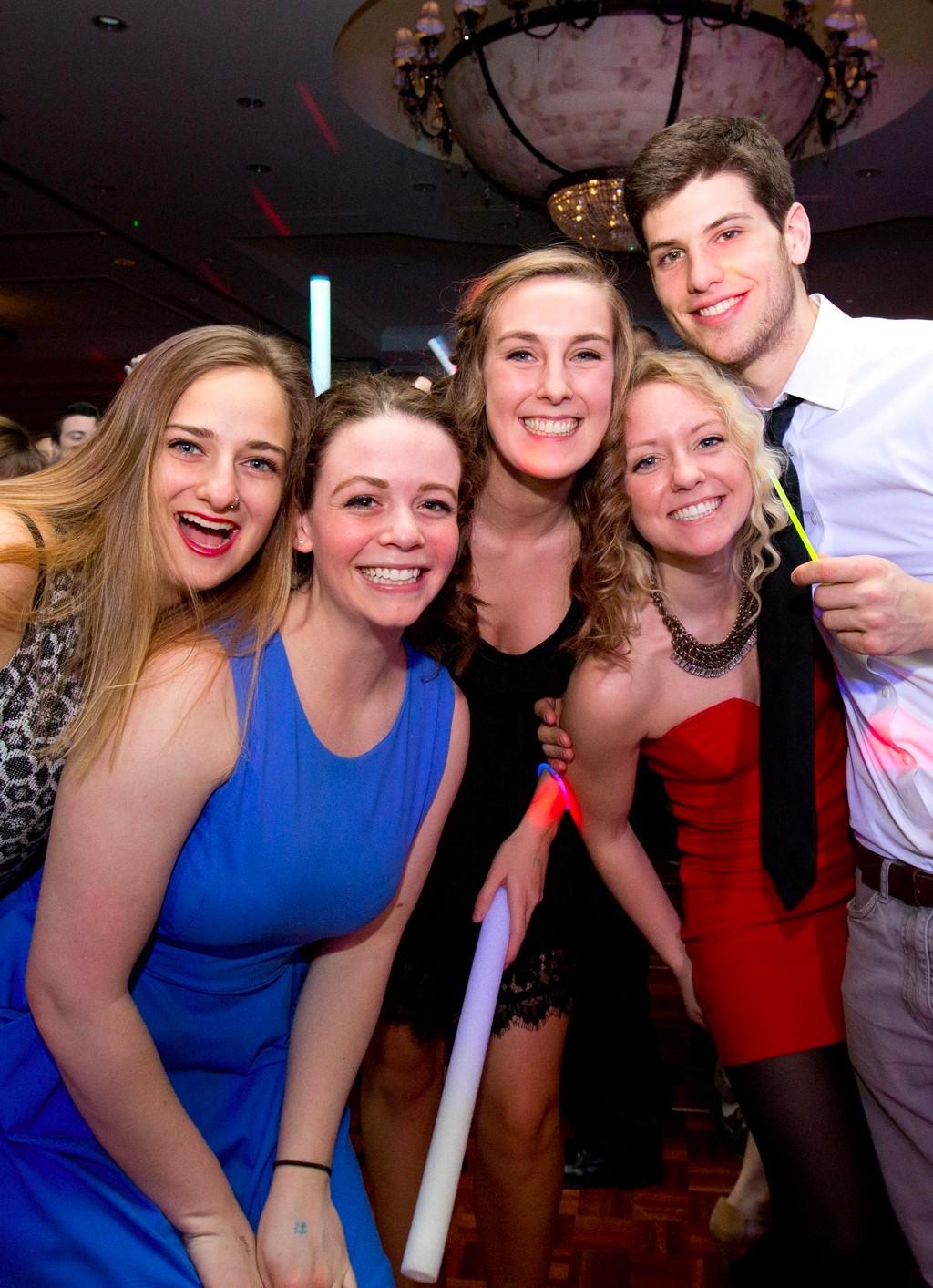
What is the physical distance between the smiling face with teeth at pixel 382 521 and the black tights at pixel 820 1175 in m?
1.00

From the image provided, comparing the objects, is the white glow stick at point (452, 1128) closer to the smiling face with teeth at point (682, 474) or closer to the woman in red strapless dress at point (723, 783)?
the woman in red strapless dress at point (723, 783)

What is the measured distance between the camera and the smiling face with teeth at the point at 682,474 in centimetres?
185

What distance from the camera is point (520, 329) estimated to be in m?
1.98

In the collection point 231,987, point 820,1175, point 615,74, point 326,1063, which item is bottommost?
point 820,1175

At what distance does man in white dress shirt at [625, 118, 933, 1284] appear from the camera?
1.62m

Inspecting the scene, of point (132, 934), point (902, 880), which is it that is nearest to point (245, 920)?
point (132, 934)

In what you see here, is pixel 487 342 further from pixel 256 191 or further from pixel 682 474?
pixel 256 191

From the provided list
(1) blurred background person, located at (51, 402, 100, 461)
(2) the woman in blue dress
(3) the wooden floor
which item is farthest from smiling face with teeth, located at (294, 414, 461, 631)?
(1) blurred background person, located at (51, 402, 100, 461)

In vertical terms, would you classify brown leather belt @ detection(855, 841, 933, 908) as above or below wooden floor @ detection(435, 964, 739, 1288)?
above

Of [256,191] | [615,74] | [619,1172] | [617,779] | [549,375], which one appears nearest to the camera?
[549,375]

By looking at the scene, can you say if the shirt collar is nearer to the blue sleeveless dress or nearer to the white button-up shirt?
the white button-up shirt

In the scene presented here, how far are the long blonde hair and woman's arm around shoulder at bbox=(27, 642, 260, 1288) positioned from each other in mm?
49

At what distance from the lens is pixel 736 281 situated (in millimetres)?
1802

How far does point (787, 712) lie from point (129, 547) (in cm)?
101
